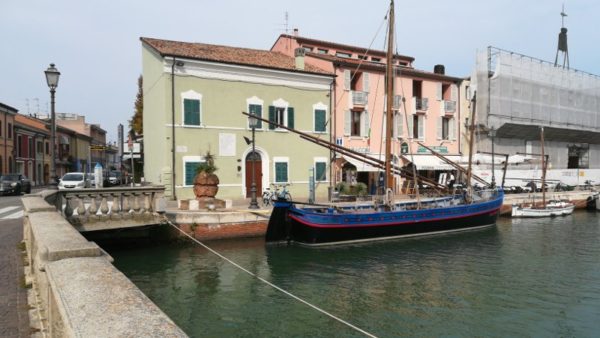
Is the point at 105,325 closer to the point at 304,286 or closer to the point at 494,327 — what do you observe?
the point at 494,327

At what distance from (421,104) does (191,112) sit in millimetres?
15914

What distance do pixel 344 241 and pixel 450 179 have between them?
16.6 m

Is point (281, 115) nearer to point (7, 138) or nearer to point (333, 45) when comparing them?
point (333, 45)

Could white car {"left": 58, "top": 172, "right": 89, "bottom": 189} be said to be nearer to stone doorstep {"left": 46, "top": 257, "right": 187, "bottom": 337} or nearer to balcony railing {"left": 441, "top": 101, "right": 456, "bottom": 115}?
balcony railing {"left": 441, "top": 101, "right": 456, "bottom": 115}

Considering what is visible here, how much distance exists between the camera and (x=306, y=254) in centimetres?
1571

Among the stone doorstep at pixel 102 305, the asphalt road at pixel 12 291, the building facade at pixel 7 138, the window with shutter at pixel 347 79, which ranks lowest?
the asphalt road at pixel 12 291

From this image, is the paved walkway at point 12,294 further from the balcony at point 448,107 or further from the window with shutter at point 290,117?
the balcony at point 448,107

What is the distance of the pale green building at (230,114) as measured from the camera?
73.2 feet

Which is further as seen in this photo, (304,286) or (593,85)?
(593,85)

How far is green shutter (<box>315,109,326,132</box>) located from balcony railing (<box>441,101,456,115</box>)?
10079 millimetres

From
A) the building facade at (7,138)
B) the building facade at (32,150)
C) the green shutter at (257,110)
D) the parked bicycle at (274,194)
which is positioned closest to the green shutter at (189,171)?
the parked bicycle at (274,194)

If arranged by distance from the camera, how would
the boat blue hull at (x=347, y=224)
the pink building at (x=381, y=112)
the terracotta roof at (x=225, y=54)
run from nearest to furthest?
the boat blue hull at (x=347, y=224)
the terracotta roof at (x=225, y=54)
the pink building at (x=381, y=112)

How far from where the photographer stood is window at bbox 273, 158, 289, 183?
25.0 metres

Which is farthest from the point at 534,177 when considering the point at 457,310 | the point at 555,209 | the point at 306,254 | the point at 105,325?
the point at 105,325
